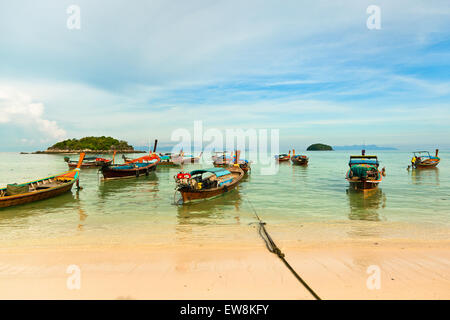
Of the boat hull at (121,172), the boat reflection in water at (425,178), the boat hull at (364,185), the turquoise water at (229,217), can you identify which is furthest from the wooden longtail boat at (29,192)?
the boat reflection in water at (425,178)

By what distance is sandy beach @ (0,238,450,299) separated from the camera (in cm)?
626

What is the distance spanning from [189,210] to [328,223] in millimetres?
9224

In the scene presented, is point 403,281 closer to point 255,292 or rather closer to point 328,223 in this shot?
point 255,292

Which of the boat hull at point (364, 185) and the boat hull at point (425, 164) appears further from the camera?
the boat hull at point (425, 164)

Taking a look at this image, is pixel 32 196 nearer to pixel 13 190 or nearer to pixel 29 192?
pixel 29 192

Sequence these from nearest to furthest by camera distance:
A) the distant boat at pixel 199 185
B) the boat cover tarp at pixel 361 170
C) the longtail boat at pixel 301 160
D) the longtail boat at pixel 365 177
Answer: the distant boat at pixel 199 185
the longtail boat at pixel 365 177
the boat cover tarp at pixel 361 170
the longtail boat at pixel 301 160

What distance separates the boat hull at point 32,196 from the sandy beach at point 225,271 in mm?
9788

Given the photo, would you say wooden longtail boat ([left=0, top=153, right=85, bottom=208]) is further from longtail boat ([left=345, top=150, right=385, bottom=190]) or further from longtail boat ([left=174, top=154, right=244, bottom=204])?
longtail boat ([left=345, top=150, right=385, bottom=190])

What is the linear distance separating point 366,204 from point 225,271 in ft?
52.8

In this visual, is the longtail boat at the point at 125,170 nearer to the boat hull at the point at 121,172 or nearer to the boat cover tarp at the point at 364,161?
the boat hull at the point at 121,172

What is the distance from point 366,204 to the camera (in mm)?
19328

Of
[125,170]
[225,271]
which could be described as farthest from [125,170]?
[225,271]

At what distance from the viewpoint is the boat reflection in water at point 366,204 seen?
52.2 feet
